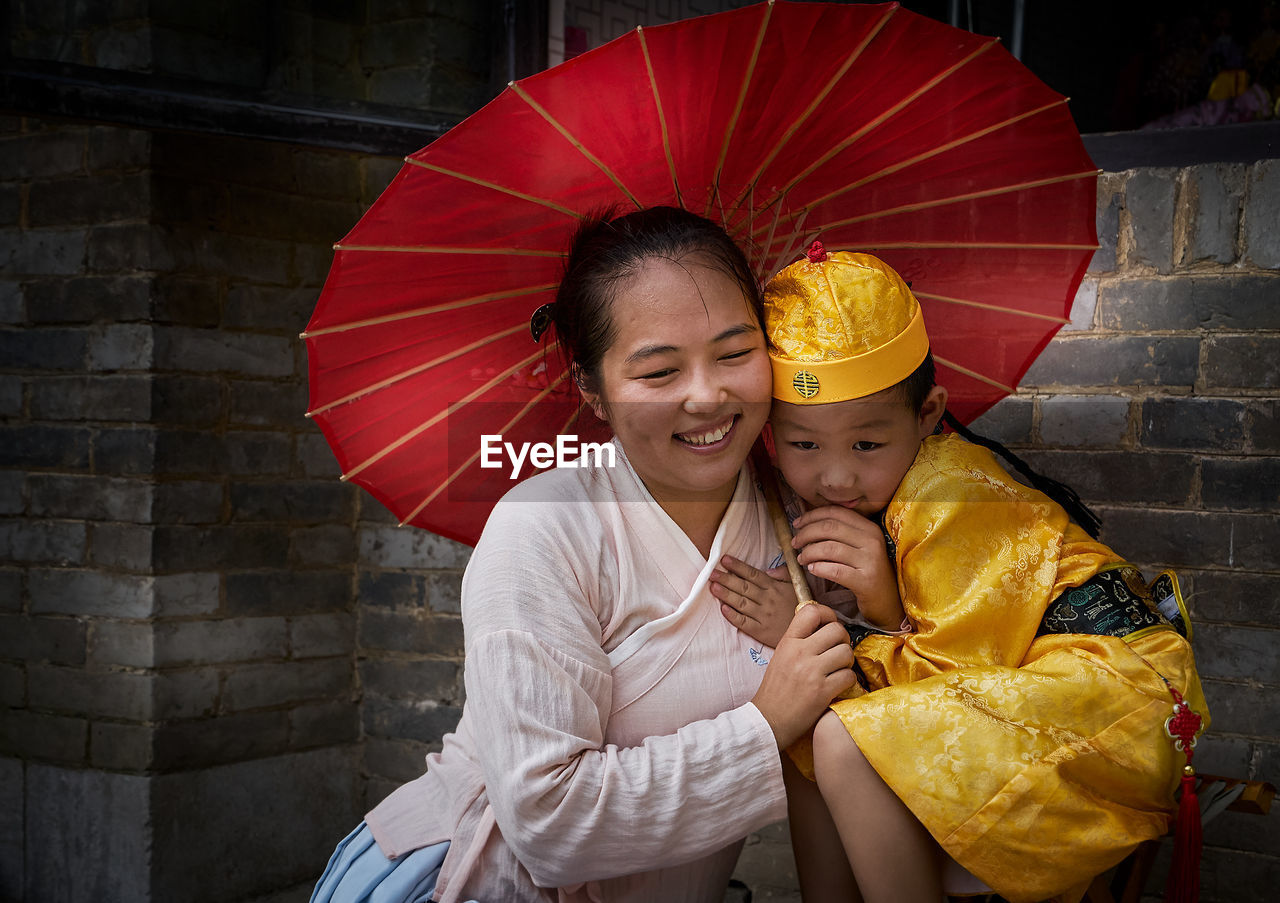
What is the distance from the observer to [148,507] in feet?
10.6

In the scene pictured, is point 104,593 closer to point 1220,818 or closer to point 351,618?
point 351,618

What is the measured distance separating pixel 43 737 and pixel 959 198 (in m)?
3.31

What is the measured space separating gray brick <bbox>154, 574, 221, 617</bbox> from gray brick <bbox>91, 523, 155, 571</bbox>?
0.27 feet

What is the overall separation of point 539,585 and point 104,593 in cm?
221

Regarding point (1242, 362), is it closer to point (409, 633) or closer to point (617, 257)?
point (617, 257)

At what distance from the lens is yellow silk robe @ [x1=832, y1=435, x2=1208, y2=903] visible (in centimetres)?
166

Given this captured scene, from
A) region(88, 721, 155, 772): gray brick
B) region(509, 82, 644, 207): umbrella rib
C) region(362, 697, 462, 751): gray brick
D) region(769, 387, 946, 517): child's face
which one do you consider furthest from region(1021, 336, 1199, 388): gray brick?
region(88, 721, 155, 772): gray brick

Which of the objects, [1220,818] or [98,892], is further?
[98,892]

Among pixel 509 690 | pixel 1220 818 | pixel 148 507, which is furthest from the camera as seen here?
pixel 148 507

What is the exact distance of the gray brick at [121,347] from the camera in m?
3.23

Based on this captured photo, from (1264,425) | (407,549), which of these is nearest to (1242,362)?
(1264,425)

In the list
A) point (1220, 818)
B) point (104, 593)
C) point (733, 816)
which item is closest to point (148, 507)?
point (104, 593)

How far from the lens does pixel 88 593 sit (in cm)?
333

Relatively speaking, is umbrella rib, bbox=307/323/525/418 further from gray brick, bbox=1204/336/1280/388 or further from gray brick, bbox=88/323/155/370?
gray brick, bbox=1204/336/1280/388
